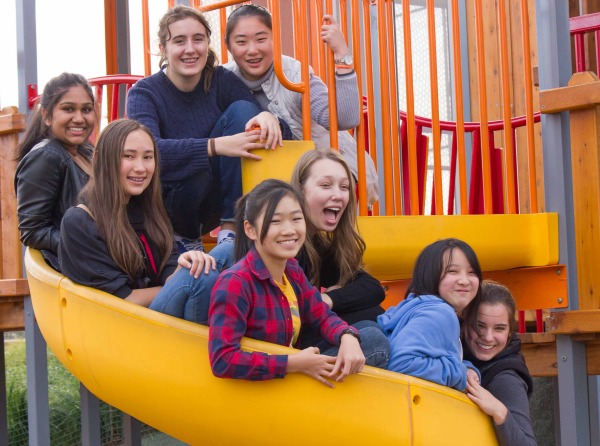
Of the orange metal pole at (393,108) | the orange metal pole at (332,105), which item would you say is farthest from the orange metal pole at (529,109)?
the orange metal pole at (332,105)

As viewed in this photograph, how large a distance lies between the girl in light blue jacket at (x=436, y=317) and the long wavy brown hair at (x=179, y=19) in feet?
3.46

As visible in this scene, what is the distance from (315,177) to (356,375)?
25.7 inches

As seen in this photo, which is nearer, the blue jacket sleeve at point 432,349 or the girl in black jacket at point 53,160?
the blue jacket sleeve at point 432,349

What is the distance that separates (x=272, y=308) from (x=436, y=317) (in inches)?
18.8

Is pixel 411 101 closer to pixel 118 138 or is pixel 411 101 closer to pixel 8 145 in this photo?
pixel 118 138

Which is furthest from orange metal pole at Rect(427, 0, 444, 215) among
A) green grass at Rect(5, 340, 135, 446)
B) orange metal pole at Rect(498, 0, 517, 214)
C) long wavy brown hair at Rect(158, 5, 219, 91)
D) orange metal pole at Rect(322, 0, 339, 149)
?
green grass at Rect(5, 340, 135, 446)

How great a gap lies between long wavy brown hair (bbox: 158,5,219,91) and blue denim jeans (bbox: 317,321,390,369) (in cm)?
118

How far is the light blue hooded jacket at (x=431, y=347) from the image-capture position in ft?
8.67

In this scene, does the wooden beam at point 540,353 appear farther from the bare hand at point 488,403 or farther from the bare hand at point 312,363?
the bare hand at point 312,363

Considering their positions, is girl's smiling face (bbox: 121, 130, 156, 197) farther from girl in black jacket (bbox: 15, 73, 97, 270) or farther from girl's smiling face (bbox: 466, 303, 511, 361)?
girl's smiling face (bbox: 466, 303, 511, 361)

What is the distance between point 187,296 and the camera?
8.71ft

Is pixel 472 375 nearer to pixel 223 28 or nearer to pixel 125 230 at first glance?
pixel 125 230

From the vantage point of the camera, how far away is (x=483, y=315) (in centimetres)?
294

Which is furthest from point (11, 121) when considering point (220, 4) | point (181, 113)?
point (220, 4)
